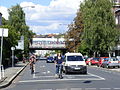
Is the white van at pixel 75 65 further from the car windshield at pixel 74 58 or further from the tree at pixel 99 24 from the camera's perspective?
the tree at pixel 99 24

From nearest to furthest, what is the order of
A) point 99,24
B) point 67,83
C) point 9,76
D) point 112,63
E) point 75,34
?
1. point 67,83
2. point 9,76
3. point 112,63
4. point 99,24
5. point 75,34

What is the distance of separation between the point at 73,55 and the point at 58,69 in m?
6.66

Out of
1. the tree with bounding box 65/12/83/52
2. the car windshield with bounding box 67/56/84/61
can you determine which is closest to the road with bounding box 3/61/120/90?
the car windshield with bounding box 67/56/84/61

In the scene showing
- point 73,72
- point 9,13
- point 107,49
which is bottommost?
point 73,72

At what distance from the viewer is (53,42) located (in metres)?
110

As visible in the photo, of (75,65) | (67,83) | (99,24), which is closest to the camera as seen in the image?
(67,83)

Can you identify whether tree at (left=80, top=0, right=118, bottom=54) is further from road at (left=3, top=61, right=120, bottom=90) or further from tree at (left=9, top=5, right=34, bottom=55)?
road at (left=3, top=61, right=120, bottom=90)

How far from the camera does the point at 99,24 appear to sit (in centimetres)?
5941

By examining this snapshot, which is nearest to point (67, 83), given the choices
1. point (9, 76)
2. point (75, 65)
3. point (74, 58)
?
point (9, 76)

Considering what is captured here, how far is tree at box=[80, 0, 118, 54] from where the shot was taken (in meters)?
59.5

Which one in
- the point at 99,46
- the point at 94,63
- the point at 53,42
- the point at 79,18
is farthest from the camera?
the point at 53,42

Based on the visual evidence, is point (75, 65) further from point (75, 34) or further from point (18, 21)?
point (18, 21)

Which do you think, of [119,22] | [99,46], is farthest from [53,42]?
[99,46]

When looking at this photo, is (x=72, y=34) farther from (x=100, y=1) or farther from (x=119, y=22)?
(x=100, y=1)
